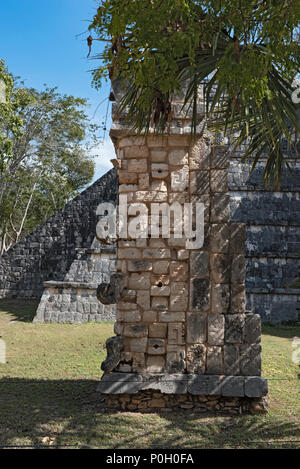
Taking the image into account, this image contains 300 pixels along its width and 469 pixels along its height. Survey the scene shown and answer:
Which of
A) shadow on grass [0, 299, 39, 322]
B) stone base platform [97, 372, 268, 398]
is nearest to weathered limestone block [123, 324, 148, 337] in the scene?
stone base platform [97, 372, 268, 398]

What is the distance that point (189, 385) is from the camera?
4512 millimetres

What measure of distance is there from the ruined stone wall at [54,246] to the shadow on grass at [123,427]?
11.4 meters

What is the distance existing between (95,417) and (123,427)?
406 mm

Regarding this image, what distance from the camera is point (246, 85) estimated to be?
11.0ft

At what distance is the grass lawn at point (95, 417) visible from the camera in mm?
3820

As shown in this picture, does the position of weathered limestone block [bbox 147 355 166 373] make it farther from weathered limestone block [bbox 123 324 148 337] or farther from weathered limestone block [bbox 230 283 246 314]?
weathered limestone block [bbox 230 283 246 314]

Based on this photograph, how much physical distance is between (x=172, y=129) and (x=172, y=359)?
2.51 metres

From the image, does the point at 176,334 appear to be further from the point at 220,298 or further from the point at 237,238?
the point at 237,238

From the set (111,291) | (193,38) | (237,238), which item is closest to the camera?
(193,38)

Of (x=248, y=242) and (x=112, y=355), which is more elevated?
(x=248, y=242)

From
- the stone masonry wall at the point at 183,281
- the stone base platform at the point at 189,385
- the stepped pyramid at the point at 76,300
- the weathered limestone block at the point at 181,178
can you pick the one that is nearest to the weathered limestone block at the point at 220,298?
the stone masonry wall at the point at 183,281

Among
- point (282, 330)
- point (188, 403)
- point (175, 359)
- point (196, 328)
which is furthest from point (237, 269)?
point (282, 330)
